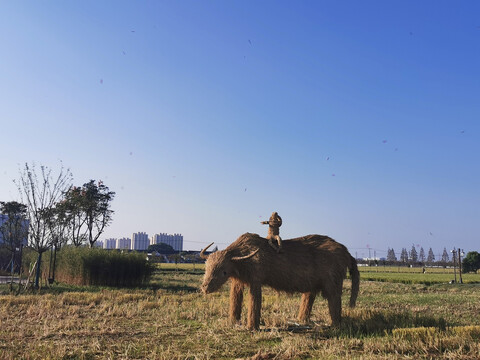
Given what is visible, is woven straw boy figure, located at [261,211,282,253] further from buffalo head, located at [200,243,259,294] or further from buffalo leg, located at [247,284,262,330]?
buffalo leg, located at [247,284,262,330]

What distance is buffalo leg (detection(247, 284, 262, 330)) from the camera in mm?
8461

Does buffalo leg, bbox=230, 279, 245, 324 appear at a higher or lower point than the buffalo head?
lower

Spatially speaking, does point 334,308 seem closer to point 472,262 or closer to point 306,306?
point 306,306

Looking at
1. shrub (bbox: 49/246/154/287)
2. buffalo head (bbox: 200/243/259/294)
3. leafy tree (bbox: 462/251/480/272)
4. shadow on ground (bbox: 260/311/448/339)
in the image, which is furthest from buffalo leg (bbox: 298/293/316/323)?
leafy tree (bbox: 462/251/480/272)

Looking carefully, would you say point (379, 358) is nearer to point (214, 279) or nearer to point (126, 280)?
point (214, 279)

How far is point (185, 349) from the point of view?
6.85 m

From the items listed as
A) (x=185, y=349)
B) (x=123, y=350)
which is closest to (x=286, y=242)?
(x=185, y=349)

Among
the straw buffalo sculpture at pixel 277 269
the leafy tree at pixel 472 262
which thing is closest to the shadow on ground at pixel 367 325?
the straw buffalo sculpture at pixel 277 269

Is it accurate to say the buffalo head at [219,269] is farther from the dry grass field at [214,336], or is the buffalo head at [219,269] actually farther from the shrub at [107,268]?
the shrub at [107,268]

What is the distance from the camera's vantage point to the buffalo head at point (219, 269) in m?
8.51

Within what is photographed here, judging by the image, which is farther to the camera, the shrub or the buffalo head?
the shrub

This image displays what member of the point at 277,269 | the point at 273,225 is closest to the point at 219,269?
the point at 277,269

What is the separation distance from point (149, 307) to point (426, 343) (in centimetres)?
802

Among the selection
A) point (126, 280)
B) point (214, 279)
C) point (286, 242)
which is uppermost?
point (286, 242)
